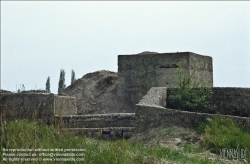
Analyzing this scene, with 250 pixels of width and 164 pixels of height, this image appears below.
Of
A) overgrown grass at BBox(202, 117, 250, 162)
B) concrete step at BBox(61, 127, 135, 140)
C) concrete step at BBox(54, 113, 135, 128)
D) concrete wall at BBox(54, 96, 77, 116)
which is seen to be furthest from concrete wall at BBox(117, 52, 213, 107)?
overgrown grass at BBox(202, 117, 250, 162)

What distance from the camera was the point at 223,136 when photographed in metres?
10.5

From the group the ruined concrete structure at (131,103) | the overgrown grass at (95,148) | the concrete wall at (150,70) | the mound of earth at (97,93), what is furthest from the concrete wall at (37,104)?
the mound of earth at (97,93)

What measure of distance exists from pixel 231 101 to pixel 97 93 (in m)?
9.37

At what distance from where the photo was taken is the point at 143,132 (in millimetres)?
12312

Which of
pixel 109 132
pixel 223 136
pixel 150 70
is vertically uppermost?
pixel 150 70

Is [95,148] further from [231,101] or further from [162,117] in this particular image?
[231,101]

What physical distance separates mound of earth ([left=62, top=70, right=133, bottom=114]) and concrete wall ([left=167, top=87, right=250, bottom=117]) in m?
5.55

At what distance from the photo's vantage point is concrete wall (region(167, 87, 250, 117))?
13805 millimetres

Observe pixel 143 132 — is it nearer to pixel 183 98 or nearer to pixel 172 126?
pixel 172 126

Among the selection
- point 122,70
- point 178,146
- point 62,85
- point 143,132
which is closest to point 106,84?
point 122,70

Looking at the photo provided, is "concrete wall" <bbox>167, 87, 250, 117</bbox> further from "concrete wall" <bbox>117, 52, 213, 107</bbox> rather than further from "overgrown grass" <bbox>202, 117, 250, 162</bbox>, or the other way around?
"concrete wall" <bbox>117, 52, 213, 107</bbox>

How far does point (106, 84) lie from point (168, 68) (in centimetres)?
504

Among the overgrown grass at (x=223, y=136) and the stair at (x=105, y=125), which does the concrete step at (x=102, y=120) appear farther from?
the overgrown grass at (x=223, y=136)

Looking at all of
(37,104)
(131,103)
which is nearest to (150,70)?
(131,103)
